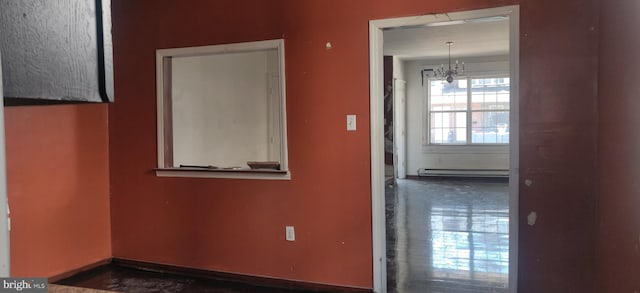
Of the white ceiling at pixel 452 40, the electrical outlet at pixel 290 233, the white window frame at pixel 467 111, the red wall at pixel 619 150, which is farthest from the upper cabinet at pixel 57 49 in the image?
the white window frame at pixel 467 111

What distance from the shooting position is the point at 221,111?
18.0 ft

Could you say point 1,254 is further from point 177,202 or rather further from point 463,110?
point 463,110

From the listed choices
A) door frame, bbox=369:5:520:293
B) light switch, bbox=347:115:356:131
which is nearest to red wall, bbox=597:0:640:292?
door frame, bbox=369:5:520:293

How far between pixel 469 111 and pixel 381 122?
6619mm

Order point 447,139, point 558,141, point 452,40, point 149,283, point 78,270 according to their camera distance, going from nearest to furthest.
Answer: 1. point 558,141
2. point 149,283
3. point 78,270
4. point 452,40
5. point 447,139

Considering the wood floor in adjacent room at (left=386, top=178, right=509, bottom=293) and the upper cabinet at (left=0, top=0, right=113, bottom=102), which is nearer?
the upper cabinet at (left=0, top=0, right=113, bottom=102)

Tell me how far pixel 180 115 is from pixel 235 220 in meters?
1.33

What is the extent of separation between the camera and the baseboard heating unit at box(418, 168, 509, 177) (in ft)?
29.2

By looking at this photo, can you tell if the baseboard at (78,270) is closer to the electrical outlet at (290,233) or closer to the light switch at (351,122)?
the electrical outlet at (290,233)

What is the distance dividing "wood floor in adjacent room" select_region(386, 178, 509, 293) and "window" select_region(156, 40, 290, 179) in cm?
135

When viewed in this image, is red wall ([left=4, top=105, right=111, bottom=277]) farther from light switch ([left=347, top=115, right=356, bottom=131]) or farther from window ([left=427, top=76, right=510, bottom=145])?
window ([left=427, top=76, right=510, bottom=145])

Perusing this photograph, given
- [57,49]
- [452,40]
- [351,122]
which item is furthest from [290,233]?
[452,40]

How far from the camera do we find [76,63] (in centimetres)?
69

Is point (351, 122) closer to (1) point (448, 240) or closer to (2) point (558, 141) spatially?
(2) point (558, 141)
